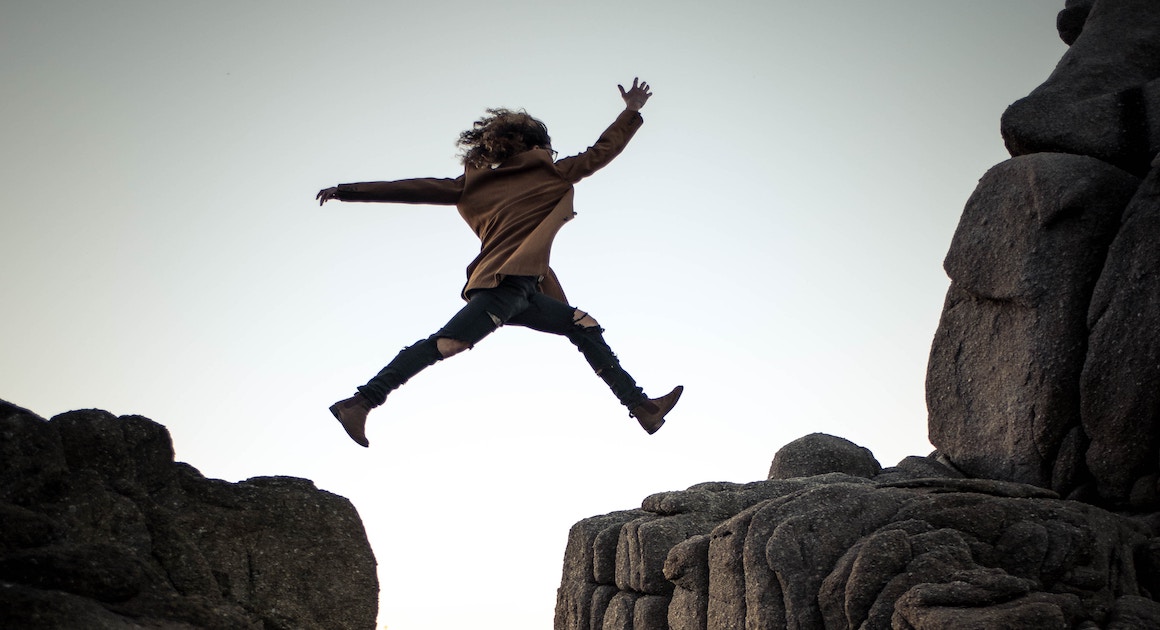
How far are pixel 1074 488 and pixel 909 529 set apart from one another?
3.72 m

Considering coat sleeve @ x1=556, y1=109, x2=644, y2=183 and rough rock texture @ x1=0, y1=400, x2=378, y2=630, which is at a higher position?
coat sleeve @ x1=556, y1=109, x2=644, y2=183

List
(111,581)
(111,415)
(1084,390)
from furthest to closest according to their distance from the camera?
(1084,390) → (111,415) → (111,581)

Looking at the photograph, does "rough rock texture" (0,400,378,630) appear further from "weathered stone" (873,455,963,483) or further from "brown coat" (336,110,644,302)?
"weathered stone" (873,455,963,483)

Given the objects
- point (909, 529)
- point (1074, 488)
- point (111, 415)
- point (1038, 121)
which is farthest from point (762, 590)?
point (1038, 121)

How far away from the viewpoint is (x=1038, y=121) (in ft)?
47.0

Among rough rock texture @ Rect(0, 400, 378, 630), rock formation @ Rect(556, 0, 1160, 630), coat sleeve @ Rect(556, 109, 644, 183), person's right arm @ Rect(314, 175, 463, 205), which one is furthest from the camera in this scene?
coat sleeve @ Rect(556, 109, 644, 183)

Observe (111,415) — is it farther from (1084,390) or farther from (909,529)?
(1084,390)

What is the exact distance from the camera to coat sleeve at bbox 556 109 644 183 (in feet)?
39.3

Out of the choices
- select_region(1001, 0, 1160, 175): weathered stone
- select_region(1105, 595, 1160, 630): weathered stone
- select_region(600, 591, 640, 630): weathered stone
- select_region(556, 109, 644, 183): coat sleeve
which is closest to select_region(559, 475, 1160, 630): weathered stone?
select_region(1105, 595, 1160, 630): weathered stone

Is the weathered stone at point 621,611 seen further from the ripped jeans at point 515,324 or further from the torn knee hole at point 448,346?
the torn knee hole at point 448,346

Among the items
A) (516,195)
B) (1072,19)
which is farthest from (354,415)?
(1072,19)

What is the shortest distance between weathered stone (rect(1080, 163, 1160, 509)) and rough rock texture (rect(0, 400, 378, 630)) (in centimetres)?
801

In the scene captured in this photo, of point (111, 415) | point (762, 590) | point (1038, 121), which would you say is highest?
point (1038, 121)

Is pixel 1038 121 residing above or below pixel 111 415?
above
